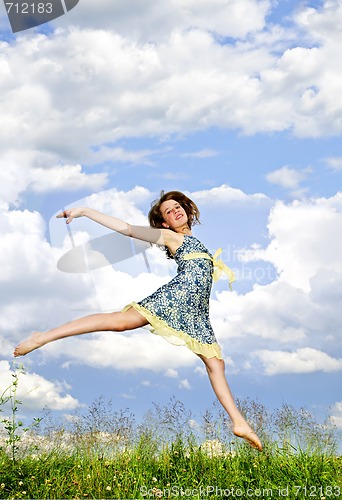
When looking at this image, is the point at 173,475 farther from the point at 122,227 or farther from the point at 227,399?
the point at 122,227

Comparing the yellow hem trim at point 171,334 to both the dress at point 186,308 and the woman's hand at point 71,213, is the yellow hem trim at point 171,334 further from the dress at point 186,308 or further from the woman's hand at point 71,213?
the woman's hand at point 71,213

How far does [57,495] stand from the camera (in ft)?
16.7

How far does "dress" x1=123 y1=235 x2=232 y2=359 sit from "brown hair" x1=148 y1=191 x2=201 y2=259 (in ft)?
2.03

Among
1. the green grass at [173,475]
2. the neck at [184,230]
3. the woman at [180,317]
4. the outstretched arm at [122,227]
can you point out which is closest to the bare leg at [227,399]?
the woman at [180,317]

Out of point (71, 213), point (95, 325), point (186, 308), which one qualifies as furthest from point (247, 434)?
point (71, 213)

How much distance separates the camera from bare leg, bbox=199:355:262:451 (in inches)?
222

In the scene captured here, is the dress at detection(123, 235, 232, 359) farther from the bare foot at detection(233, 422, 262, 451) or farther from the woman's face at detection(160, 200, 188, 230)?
the bare foot at detection(233, 422, 262, 451)

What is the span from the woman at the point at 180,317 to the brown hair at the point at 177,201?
0.37m

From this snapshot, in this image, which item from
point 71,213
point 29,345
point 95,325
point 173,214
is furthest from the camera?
point 173,214

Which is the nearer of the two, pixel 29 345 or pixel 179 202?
pixel 29 345

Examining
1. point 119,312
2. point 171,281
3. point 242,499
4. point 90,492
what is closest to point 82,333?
point 119,312

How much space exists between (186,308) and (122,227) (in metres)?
0.95

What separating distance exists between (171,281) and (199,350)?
67 cm

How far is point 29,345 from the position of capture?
5727mm
